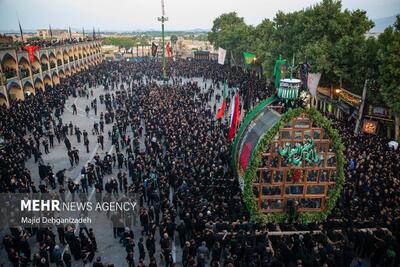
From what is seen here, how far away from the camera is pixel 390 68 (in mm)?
18625

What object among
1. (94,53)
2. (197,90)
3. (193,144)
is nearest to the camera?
(193,144)

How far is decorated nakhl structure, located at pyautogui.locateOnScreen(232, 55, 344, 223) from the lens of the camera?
1126 centimetres

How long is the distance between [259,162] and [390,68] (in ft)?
42.1

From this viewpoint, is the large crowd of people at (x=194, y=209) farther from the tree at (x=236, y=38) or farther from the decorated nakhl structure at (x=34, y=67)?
the tree at (x=236, y=38)

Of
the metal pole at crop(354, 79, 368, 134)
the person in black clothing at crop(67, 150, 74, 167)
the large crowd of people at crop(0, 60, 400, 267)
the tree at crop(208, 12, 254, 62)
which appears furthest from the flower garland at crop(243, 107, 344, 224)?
the tree at crop(208, 12, 254, 62)

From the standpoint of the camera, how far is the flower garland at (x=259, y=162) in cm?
1106

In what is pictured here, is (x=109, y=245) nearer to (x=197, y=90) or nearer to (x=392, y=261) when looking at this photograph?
(x=392, y=261)

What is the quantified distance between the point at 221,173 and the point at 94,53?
58713 millimetres

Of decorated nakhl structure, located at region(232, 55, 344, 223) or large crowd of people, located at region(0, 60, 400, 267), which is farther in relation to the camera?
decorated nakhl structure, located at region(232, 55, 344, 223)

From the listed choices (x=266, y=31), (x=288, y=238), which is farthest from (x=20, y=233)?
(x=266, y=31)

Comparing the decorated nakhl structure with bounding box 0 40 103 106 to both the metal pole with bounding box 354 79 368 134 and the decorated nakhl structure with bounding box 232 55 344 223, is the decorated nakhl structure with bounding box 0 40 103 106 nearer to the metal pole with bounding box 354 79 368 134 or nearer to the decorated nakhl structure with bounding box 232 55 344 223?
the decorated nakhl structure with bounding box 232 55 344 223

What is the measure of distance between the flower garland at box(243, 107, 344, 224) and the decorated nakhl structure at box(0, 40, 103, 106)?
2640 centimetres

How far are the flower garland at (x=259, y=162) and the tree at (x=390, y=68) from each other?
32.6ft

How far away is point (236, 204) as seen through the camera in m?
12.3
